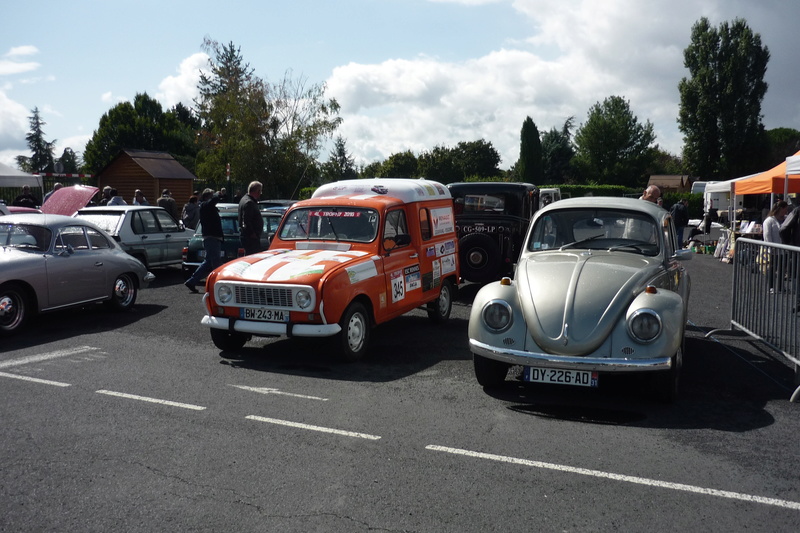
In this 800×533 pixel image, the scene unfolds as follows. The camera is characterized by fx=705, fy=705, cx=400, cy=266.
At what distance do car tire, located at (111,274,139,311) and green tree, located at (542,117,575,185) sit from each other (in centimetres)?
7746

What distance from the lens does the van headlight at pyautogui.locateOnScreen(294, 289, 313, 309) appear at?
7465mm

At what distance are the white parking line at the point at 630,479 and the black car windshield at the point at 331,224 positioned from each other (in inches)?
160

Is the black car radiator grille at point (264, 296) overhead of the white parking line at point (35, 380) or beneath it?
overhead

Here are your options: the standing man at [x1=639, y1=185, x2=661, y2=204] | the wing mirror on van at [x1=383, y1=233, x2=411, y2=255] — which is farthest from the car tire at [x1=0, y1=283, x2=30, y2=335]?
the standing man at [x1=639, y1=185, x2=661, y2=204]

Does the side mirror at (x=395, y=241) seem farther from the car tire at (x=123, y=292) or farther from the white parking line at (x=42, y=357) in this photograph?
the car tire at (x=123, y=292)

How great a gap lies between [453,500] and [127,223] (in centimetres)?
1234

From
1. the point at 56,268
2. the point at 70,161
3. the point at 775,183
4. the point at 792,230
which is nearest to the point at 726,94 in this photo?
the point at 775,183

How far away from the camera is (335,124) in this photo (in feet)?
123

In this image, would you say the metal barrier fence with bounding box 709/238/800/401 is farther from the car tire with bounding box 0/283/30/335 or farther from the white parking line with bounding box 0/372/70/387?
the car tire with bounding box 0/283/30/335

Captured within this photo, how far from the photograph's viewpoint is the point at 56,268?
9945mm

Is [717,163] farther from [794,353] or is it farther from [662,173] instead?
[794,353]

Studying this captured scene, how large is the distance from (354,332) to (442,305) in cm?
268

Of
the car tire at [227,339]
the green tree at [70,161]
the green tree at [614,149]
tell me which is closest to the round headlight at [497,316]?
the car tire at [227,339]

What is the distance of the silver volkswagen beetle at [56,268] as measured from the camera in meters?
9.38
